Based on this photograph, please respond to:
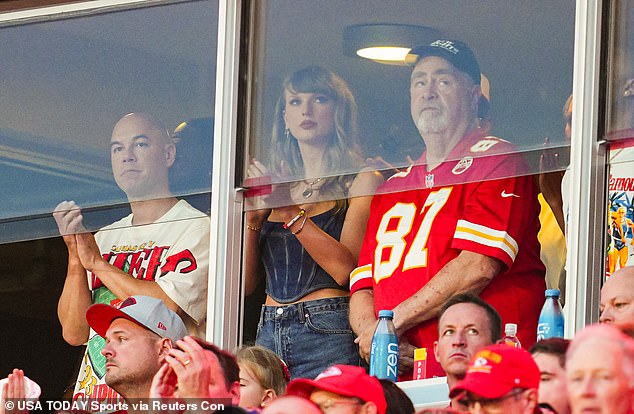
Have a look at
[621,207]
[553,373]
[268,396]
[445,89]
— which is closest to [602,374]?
[553,373]

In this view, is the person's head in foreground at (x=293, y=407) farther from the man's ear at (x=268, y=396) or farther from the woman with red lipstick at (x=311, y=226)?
the woman with red lipstick at (x=311, y=226)

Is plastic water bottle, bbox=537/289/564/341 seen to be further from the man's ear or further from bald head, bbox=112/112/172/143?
bald head, bbox=112/112/172/143

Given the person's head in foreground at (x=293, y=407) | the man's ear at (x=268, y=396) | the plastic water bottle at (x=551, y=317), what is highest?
the plastic water bottle at (x=551, y=317)

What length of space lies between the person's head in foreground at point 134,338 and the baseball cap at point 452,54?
1.28m

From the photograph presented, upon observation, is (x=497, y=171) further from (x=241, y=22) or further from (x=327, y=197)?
(x=241, y=22)

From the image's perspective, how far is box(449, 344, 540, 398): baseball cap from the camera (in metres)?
3.46

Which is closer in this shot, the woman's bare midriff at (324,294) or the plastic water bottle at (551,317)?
the plastic water bottle at (551,317)

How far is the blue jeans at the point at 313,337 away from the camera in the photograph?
5.35 meters

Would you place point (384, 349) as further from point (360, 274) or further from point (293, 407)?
point (293, 407)

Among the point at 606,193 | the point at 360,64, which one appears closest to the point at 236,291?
the point at 360,64

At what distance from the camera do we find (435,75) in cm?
538

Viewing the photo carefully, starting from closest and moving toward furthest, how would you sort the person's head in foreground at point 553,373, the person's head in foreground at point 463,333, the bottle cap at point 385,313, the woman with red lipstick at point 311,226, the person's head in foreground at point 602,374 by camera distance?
1. the person's head in foreground at point 602,374
2. the person's head in foreground at point 553,373
3. the person's head in foreground at point 463,333
4. the bottle cap at point 385,313
5. the woman with red lipstick at point 311,226

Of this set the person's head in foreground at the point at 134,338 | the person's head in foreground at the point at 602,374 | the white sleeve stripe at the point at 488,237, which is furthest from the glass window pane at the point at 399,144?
the person's head in foreground at the point at 602,374

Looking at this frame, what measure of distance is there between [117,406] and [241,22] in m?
1.65
